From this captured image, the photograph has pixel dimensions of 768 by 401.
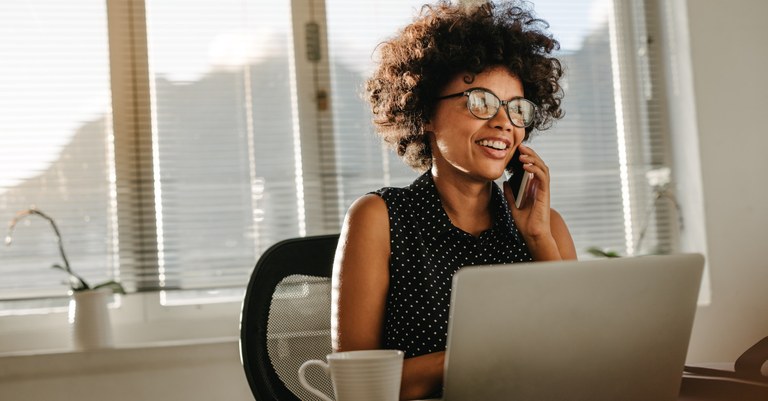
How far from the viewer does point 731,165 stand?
2926mm

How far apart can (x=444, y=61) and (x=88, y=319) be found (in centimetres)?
154

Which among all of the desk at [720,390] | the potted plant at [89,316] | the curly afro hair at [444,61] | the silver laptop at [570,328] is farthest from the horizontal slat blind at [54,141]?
the silver laptop at [570,328]

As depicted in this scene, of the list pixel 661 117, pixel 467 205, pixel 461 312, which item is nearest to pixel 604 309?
pixel 461 312

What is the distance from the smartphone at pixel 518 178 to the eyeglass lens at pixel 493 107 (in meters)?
0.15

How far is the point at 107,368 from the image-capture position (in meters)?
2.53

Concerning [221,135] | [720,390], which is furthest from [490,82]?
[221,135]

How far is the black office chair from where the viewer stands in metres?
1.48

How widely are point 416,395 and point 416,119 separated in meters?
0.64

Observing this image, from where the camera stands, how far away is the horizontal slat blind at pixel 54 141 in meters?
2.66

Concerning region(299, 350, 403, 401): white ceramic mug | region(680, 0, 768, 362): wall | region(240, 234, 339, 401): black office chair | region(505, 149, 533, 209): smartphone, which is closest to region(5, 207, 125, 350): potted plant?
region(240, 234, 339, 401): black office chair

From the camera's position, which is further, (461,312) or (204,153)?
(204,153)

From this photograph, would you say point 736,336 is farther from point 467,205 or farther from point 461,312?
point 461,312

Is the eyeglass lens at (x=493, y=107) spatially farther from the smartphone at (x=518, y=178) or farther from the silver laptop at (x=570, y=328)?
the silver laptop at (x=570, y=328)

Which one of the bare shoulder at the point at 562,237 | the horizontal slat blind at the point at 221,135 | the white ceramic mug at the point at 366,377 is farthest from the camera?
the horizontal slat blind at the point at 221,135
